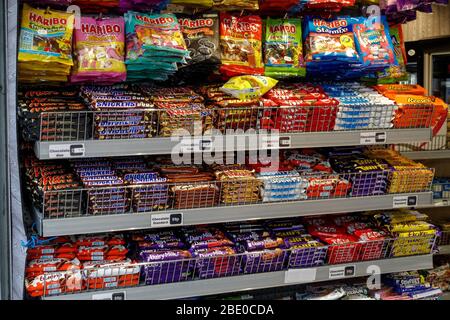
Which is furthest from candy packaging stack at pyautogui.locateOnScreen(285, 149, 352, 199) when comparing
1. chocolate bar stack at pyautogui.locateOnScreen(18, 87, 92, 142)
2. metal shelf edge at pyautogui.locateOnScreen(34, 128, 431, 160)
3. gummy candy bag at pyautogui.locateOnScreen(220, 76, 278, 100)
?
chocolate bar stack at pyautogui.locateOnScreen(18, 87, 92, 142)

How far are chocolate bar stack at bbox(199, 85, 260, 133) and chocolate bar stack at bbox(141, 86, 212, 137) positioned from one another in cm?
5

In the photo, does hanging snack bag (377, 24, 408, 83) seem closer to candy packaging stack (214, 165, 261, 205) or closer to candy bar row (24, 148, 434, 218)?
candy bar row (24, 148, 434, 218)

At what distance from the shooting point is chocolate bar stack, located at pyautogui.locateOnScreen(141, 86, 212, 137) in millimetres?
2312

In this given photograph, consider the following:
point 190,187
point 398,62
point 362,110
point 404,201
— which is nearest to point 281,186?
point 190,187

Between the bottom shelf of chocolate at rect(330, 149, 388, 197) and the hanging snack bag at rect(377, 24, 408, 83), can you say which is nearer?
the bottom shelf of chocolate at rect(330, 149, 388, 197)

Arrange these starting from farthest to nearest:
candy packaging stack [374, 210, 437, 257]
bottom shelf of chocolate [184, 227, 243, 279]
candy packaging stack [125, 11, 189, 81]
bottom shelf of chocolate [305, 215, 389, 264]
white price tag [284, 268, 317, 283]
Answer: candy packaging stack [374, 210, 437, 257] < bottom shelf of chocolate [305, 215, 389, 264] < white price tag [284, 268, 317, 283] < bottom shelf of chocolate [184, 227, 243, 279] < candy packaging stack [125, 11, 189, 81]

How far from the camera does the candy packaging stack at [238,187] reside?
245 centimetres

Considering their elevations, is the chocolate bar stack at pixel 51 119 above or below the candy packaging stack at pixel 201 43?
below

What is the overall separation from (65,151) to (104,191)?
0.73ft

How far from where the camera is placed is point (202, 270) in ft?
8.00

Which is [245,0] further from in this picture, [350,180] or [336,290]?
[336,290]

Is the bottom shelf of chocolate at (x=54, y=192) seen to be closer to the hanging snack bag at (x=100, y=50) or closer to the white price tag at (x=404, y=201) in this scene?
the hanging snack bag at (x=100, y=50)

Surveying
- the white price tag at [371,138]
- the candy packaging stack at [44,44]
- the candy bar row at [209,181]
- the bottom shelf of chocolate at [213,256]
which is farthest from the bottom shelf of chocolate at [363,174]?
the candy packaging stack at [44,44]

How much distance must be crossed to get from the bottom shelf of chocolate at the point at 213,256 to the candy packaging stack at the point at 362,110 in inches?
28.2
